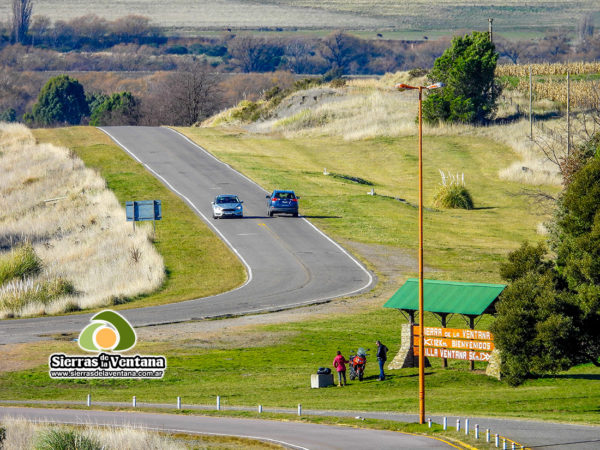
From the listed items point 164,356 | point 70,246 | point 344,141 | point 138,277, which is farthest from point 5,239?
point 344,141

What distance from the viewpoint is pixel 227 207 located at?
232ft

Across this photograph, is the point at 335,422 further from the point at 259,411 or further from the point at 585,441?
the point at 585,441

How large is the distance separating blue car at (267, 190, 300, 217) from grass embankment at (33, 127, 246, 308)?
5222mm

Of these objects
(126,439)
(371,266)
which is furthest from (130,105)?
(126,439)

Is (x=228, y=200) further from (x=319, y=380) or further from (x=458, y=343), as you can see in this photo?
(x=319, y=380)

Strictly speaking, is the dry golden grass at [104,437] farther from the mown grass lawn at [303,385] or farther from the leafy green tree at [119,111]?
the leafy green tree at [119,111]

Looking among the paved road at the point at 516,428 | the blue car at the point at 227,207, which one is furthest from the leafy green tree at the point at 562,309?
the blue car at the point at 227,207

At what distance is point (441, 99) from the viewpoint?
102 metres

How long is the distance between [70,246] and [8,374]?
28.5 m

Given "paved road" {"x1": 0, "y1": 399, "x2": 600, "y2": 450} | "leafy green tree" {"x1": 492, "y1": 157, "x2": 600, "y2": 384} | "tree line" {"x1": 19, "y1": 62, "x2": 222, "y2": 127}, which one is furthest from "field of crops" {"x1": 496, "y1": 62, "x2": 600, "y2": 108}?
"paved road" {"x1": 0, "y1": 399, "x2": 600, "y2": 450}

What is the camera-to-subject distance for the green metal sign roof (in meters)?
37.0

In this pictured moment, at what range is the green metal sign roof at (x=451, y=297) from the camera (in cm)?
3700

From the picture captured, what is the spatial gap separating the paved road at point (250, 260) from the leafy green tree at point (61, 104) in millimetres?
91081

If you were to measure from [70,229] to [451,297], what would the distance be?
128ft
